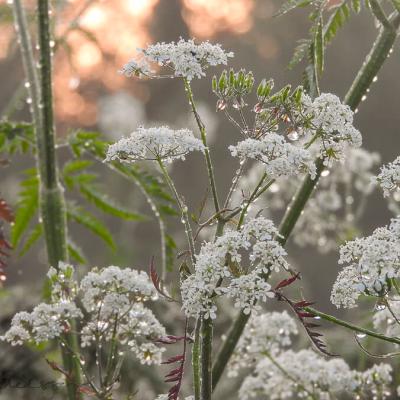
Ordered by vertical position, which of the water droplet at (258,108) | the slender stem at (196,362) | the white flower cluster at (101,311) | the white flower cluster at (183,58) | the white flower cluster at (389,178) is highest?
the white flower cluster at (183,58)

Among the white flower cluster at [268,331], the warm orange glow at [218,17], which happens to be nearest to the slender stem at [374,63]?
the white flower cluster at [268,331]

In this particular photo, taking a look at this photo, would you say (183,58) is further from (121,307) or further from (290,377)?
(290,377)

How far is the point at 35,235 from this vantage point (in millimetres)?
2281

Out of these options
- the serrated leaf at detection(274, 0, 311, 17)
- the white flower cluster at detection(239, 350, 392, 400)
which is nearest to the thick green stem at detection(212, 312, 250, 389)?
the white flower cluster at detection(239, 350, 392, 400)

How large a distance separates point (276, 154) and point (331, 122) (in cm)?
14

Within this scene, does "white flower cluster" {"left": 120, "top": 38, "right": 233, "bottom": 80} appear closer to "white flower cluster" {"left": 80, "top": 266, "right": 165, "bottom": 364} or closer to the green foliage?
"white flower cluster" {"left": 80, "top": 266, "right": 165, "bottom": 364}

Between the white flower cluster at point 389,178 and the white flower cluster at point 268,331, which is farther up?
the white flower cluster at point 389,178

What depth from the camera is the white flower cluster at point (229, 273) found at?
4.31ft

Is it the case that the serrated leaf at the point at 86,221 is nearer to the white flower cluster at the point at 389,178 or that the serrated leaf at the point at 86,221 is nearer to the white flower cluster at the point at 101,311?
the white flower cluster at the point at 101,311

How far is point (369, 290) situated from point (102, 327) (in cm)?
63

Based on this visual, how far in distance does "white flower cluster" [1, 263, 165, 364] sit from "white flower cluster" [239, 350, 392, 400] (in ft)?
1.66

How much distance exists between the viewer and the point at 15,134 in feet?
7.20

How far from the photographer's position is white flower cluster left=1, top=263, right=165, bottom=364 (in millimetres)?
1662

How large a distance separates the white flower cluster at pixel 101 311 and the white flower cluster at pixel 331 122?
20.5 inches
